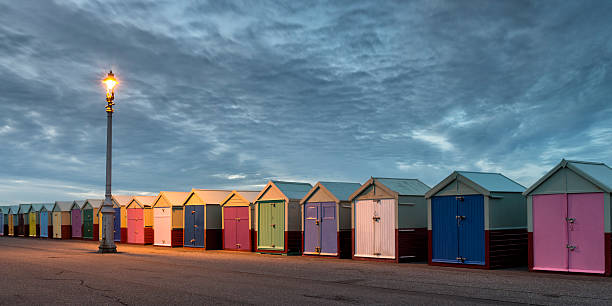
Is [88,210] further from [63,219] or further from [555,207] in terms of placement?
[555,207]

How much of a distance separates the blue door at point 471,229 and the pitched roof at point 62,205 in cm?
4232

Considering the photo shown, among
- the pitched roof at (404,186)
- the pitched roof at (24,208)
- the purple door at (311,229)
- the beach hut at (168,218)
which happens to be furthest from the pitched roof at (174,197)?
the pitched roof at (24,208)

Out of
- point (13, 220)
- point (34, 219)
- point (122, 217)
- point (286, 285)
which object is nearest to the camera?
point (286, 285)

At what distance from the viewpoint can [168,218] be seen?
1437 inches

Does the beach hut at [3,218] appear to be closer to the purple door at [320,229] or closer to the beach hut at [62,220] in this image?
the beach hut at [62,220]

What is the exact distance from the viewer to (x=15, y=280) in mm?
16062

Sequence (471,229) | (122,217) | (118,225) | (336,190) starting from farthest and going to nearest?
(118,225) < (122,217) < (336,190) < (471,229)

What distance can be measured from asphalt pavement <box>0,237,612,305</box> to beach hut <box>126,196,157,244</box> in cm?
1849

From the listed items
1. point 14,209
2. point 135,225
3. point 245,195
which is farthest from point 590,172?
point 14,209

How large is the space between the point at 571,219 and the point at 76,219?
4459cm

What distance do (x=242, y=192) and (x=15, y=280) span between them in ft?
53.8

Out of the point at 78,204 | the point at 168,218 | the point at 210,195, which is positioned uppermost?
the point at 210,195

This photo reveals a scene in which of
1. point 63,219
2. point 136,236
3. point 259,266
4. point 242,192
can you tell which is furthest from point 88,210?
point 259,266

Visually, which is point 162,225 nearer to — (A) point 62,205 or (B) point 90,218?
(B) point 90,218
